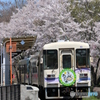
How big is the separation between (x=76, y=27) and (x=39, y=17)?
12.4 ft

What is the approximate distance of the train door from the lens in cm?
1484

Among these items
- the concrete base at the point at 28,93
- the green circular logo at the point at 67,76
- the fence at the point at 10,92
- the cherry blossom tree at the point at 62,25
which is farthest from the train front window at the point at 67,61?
the cherry blossom tree at the point at 62,25

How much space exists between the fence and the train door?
3.12 meters

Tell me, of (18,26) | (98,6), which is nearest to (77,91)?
(98,6)

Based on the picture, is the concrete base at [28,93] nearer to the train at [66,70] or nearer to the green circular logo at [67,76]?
the train at [66,70]

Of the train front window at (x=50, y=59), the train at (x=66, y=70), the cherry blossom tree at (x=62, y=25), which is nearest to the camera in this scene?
the train at (x=66, y=70)

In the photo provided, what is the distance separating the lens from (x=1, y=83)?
1382 cm

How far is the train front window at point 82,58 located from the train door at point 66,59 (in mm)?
299

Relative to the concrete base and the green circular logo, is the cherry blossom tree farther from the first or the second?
the concrete base

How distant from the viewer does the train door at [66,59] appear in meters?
14.8

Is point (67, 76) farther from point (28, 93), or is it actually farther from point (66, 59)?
point (28, 93)

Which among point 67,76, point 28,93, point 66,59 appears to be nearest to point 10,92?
point 28,93

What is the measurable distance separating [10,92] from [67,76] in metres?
3.47

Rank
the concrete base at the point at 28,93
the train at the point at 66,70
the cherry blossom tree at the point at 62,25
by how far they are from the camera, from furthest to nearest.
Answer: the cherry blossom tree at the point at 62,25 → the train at the point at 66,70 → the concrete base at the point at 28,93
